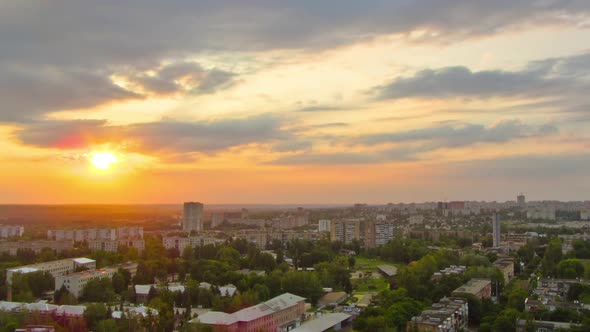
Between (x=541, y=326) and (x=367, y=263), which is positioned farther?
(x=367, y=263)

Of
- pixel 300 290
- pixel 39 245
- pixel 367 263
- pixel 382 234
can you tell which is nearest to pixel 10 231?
pixel 39 245

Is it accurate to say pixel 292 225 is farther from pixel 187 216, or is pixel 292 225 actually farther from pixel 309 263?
pixel 309 263

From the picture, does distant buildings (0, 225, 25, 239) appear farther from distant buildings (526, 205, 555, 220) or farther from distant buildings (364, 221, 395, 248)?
distant buildings (526, 205, 555, 220)

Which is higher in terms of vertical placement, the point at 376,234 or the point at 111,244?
the point at 376,234

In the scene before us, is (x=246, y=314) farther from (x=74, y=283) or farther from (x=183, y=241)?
(x=183, y=241)

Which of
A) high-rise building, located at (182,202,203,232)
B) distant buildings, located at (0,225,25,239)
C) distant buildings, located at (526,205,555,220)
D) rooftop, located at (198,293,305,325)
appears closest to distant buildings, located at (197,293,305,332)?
rooftop, located at (198,293,305,325)
